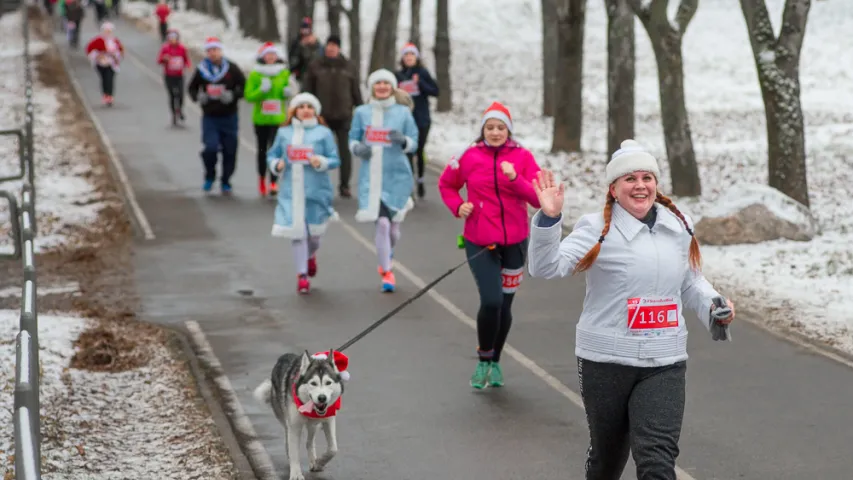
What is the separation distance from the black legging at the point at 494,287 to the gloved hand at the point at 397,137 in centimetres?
416

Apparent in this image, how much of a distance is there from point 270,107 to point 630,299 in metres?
15.0

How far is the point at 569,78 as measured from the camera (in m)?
26.3

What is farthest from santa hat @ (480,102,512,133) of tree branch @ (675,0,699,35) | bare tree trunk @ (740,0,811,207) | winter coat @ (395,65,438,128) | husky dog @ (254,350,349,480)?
tree branch @ (675,0,699,35)

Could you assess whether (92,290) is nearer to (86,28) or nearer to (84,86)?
(84,86)

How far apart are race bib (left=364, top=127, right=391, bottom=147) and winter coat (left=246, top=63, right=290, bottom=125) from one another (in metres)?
6.46

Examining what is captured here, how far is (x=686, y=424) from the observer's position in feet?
31.8

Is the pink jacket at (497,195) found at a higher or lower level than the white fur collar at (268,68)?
lower

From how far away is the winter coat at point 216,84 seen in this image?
2094 centimetres

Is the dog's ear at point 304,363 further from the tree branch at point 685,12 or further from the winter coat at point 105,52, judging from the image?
the winter coat at point 105,52

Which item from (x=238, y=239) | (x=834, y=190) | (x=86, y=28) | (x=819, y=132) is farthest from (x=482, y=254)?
(x=86, y=28)

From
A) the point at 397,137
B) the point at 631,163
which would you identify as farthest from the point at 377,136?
the point at 631,163

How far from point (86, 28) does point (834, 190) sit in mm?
52151

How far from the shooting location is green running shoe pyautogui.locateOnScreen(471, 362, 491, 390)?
1060cm

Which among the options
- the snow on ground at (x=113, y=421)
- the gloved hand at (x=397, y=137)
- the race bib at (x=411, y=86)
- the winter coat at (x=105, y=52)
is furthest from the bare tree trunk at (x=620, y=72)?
the winter coat at (x=105, y=52)
